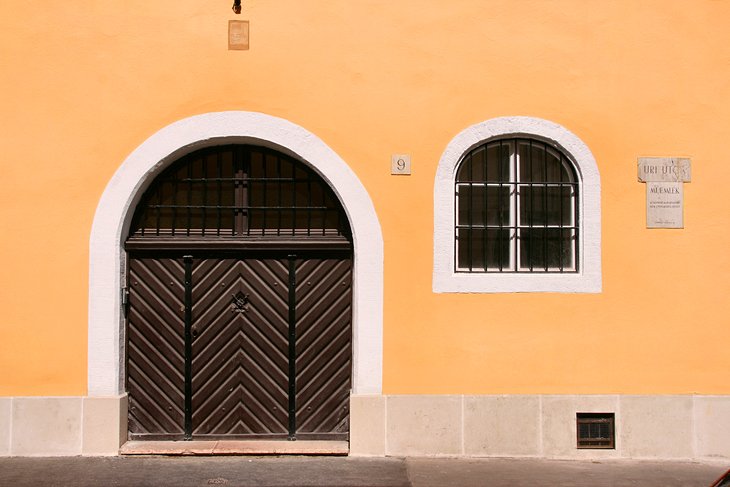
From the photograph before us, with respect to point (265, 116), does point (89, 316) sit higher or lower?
lower

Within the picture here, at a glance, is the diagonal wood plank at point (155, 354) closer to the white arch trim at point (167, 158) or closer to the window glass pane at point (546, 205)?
the white arch trim at point (167, 158)

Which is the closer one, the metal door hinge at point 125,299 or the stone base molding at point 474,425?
the stone base molding at point 474,425

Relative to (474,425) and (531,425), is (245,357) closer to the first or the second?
(474,425)

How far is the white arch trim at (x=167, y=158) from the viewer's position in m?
7.61

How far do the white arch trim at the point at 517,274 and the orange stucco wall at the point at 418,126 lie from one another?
80 millimetres

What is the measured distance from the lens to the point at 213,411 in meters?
7.96

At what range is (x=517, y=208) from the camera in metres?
7.86

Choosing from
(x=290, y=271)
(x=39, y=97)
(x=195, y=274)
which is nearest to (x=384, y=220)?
(x=290, y=271)

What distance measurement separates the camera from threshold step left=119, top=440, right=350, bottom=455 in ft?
24.9

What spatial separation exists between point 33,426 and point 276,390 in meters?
2.14

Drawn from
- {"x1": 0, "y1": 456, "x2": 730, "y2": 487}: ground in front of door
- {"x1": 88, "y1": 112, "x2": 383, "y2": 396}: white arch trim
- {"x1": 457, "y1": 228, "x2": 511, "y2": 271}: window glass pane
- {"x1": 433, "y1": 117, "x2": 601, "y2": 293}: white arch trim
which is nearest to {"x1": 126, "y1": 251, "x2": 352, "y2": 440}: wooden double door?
{"x1": 88, "y1": 112, "x2": 383, "y2": 396}: white arch trim

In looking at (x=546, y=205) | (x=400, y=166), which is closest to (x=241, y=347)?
(x=400, y=166)

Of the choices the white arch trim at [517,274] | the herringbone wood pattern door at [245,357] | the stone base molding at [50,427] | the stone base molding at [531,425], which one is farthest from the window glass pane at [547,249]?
the stone base molding at [50,427]

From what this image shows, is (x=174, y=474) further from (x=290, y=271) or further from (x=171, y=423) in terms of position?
(x=290, y=271)
